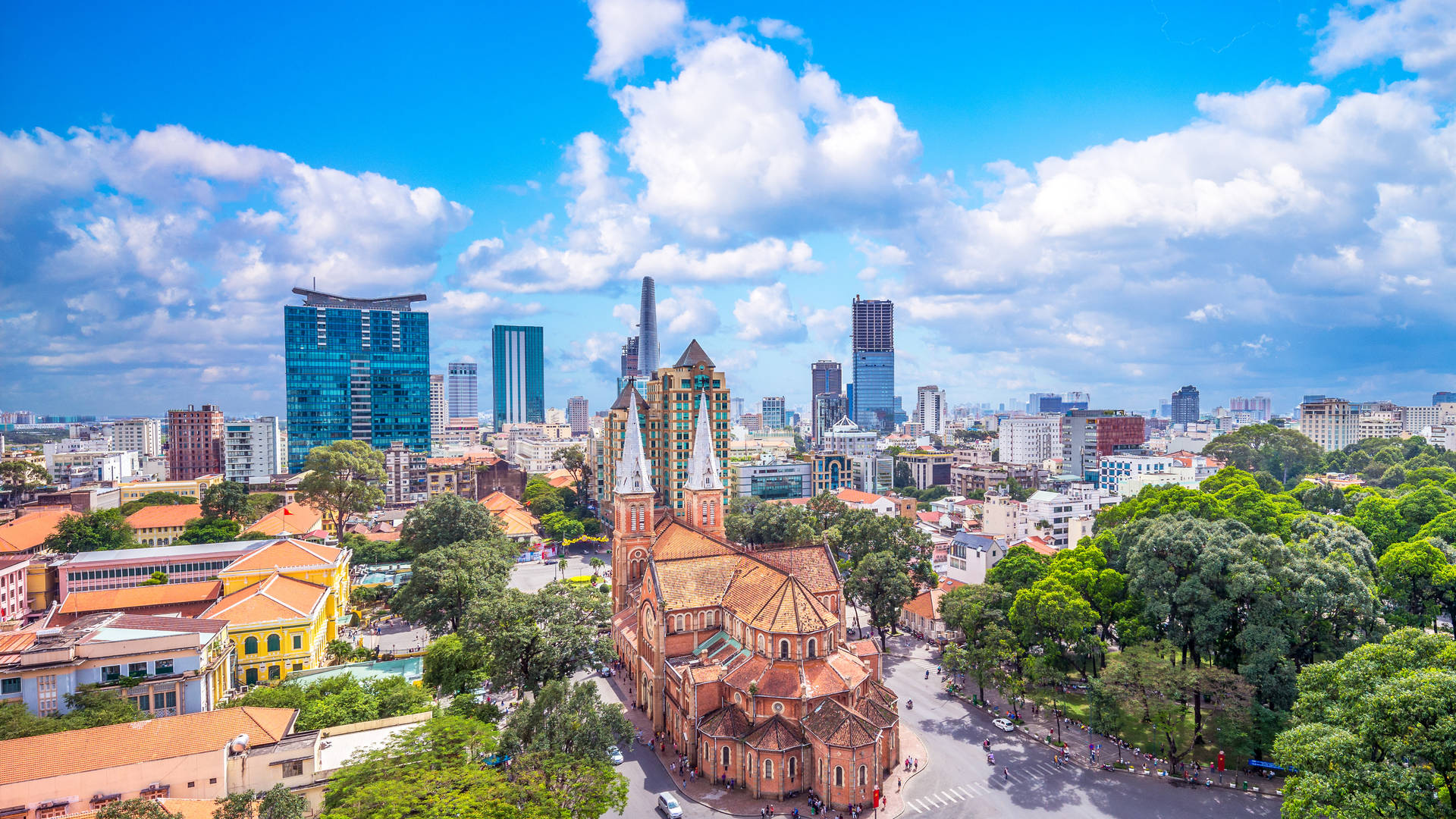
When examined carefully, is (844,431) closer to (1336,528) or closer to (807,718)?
(1336,528)

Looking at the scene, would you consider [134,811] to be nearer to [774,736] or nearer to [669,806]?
[669,806]

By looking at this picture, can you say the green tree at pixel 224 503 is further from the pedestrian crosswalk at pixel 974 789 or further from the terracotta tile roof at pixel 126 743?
the pedestrian crosswalk at pixel 974 789

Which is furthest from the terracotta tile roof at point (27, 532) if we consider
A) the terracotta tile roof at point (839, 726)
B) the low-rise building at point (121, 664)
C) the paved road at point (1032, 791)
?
the paved road at point (1032, 791)

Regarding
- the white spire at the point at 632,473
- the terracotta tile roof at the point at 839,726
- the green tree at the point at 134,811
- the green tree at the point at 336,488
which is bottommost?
the terracotta tile roof at the point at 839,726

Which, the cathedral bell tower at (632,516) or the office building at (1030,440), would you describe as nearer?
the cathedral bell tower at (632,516)

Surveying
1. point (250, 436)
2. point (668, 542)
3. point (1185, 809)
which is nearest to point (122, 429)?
point (250, 436)

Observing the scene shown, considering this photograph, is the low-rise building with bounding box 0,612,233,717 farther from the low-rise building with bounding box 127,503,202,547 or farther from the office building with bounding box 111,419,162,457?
the office building with bounding box 111,419,162,457

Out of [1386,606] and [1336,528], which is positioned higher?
[1336,528]
